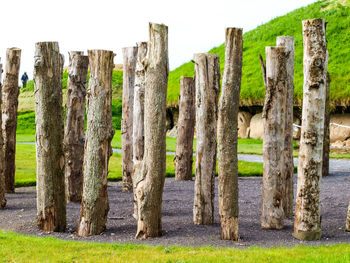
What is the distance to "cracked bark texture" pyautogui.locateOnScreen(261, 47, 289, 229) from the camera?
773cm

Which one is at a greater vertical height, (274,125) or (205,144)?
(274,125)

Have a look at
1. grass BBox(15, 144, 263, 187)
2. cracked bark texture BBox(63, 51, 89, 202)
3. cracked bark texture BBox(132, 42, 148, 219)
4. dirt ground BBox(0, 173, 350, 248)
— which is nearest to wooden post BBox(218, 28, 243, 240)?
dirt ground BBox(0, 173, 350, 248)

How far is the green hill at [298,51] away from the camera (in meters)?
22.6

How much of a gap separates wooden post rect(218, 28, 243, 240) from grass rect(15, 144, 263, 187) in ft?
23.5

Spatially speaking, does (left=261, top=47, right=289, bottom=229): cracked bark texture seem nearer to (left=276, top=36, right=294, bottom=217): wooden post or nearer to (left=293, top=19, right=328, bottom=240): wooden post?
(left=276, top=36, right=294, bottom=217): wooden post

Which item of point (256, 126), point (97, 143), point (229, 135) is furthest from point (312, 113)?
point (256, 126)

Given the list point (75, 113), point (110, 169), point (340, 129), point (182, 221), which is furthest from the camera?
point (340, 129)

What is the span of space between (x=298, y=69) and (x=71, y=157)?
55.6 feet

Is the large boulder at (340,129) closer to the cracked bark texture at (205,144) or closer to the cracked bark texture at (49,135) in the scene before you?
the cracked bark texture at (205,144)

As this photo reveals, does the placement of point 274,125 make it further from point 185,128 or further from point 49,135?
point 185,128

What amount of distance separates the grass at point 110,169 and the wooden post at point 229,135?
283 inches

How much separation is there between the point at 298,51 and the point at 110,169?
46.5ft

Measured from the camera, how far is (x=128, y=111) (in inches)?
451

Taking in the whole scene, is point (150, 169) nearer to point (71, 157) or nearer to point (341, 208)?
point (71, 157)
